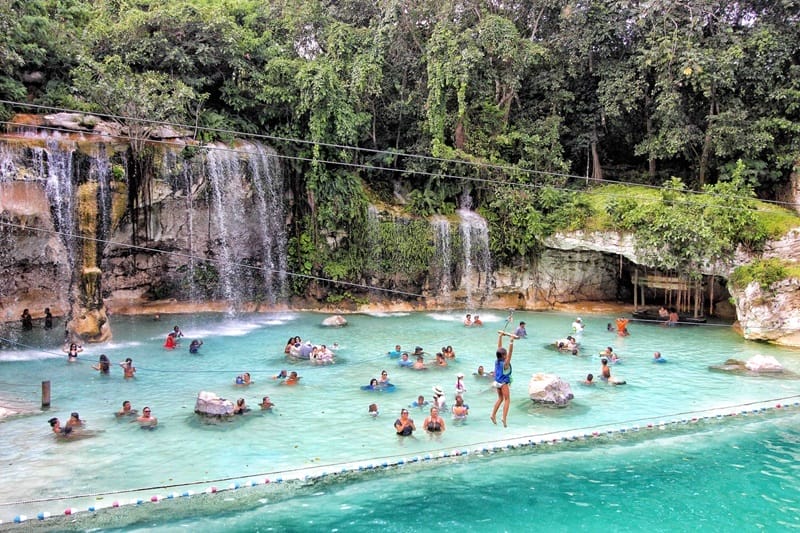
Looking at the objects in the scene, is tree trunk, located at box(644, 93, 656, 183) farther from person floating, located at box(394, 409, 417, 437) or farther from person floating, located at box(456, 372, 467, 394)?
person floating, located at box(394, 409, 417, 437)

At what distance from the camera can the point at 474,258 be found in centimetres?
2467

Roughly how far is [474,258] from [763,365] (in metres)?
11.3

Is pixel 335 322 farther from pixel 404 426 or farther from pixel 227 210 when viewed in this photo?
pixel 404 426

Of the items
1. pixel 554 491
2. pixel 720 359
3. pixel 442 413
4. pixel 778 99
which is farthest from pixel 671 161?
pixel 554 491

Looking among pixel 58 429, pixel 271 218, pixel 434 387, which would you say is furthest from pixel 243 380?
pixel 271 218

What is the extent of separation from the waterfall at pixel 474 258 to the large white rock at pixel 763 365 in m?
10.6

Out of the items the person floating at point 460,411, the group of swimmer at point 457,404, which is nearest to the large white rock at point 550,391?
the group of swimmer at point 457,404

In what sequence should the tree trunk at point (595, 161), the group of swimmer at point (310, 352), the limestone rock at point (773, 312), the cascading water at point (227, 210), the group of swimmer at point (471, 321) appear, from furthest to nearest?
the tree trunk at point (595, 161) < the cascading water at point (227, 210) < the group of swimmer at point (471, 321) < the limestone rock at point (773, 312) < the group of swimmer at point (310, 352)

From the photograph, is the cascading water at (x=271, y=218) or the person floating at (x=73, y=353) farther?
the cascading water at (x=271, y=218)

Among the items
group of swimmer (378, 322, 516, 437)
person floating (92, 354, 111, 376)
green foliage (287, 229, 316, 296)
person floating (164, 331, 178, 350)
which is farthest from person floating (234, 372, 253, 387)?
green foliage (287, 229, 316, 296)

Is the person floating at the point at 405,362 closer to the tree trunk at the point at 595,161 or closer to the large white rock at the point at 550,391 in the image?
the large white rock at the point at 550,391

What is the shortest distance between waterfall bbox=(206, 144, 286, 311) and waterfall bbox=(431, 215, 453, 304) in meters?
5.87

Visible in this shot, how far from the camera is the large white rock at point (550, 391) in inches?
523

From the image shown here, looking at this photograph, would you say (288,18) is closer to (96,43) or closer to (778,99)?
(96,43)
